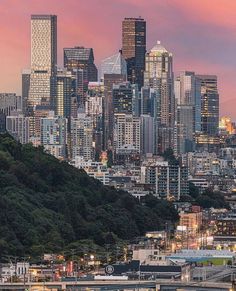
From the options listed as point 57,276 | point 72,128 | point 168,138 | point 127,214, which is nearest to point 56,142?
point 72,128

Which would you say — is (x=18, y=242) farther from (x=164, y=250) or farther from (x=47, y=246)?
(x=164, y=250)

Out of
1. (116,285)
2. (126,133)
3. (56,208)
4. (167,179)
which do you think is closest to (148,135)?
(126,133)

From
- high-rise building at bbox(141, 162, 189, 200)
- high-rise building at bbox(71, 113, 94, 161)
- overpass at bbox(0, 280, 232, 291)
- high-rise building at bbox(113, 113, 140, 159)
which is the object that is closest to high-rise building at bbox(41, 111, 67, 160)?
high-rise building at bbox(71, 113, 94, 161)

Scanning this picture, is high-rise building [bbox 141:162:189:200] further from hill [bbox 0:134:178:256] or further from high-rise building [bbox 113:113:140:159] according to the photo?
high-rise building [bbox 113:113:140:159]

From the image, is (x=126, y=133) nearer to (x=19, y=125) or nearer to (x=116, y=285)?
(x=19, y=125)

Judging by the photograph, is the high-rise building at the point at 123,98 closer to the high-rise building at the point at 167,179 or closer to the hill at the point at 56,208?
the high-rise building at the point at 167,179

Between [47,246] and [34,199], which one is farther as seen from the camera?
[34,199]
